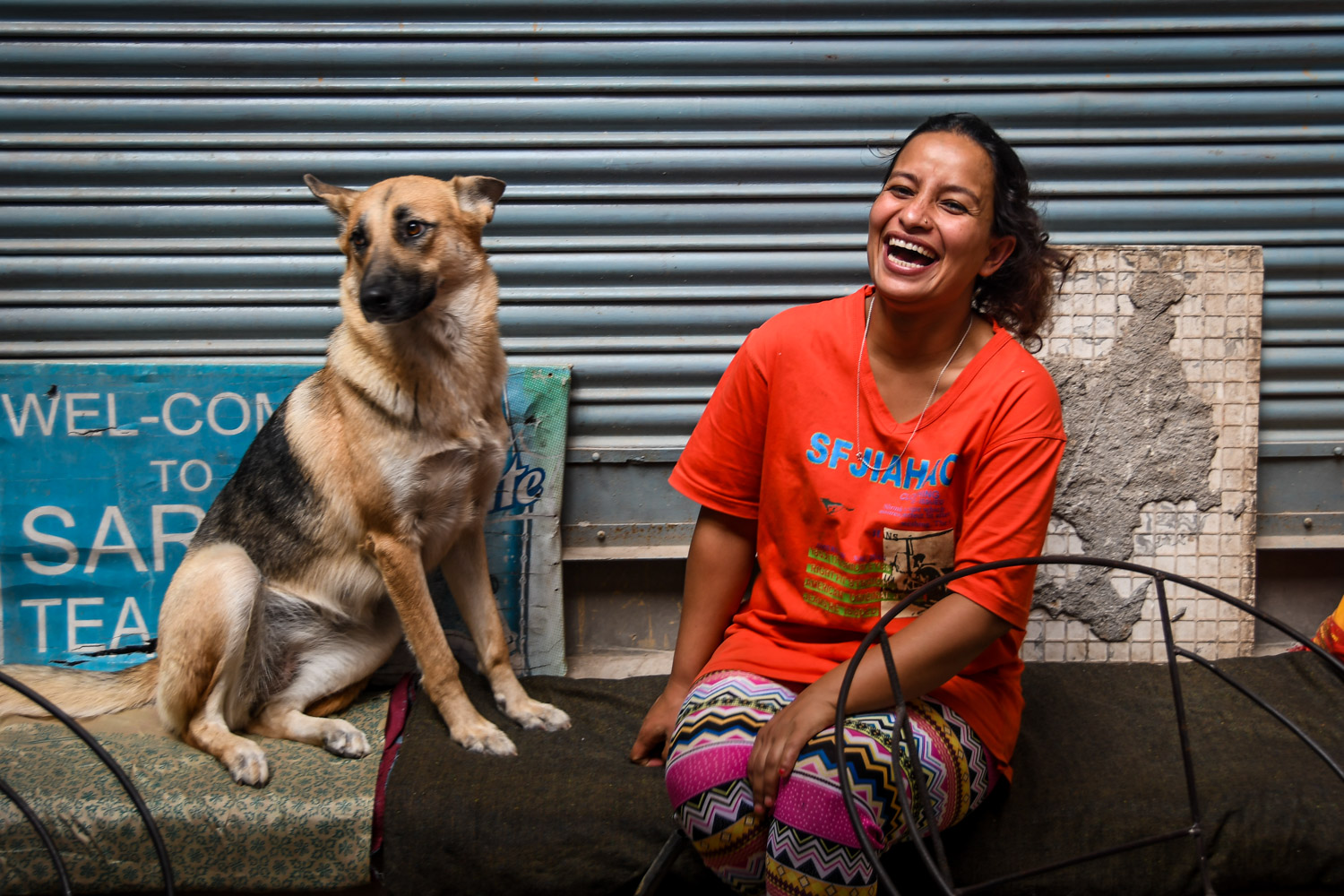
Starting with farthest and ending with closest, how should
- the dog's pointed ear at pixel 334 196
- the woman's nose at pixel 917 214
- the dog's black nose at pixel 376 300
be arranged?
the dog's pointed ear at pixel 334 196, the dog's black nose at pixel 376 300, the woman's nose at pixel 917 214

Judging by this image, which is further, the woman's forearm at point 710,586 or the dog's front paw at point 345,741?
the dog's front paw at point 345,741

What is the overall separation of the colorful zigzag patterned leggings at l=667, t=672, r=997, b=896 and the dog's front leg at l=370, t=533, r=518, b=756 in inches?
30.6

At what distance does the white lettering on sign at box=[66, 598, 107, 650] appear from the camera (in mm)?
3018

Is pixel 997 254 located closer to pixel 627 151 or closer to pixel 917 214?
pixel 917 214

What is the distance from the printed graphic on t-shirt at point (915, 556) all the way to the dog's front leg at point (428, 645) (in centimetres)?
126

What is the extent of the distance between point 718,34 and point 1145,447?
2243 millimetres

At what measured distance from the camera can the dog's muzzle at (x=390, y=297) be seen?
2260 mm

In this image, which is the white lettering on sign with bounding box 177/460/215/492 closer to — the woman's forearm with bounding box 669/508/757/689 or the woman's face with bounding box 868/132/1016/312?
the woman's forearm with bounding box 669/508/757/689

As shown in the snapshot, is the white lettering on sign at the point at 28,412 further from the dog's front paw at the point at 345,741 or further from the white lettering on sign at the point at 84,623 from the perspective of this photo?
the dog's front paw at the point at 345,741

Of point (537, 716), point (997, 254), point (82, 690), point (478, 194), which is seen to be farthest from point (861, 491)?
point (82, 690)

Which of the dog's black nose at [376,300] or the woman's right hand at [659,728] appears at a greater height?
the dog's black nose at [376,300]

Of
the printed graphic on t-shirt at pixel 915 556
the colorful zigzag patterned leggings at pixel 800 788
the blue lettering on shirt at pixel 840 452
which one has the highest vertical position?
the blue lettering on shirt at pixel 840 452

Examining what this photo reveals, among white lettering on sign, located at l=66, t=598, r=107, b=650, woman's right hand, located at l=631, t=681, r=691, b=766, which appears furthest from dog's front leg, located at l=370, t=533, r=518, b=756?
white lettering on sign, located at l=66, t=598, r=107, b=650

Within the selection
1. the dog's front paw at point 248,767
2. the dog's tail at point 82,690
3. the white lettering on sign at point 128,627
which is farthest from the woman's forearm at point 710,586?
the white lettering on sign at point 128,627
